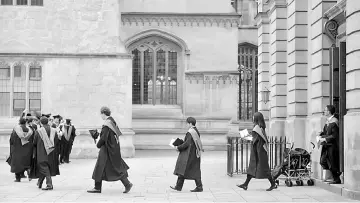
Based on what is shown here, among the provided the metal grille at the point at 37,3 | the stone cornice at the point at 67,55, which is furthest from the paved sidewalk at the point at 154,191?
the metal grille at the point at 37,3

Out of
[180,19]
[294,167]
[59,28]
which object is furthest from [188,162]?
[180,19]

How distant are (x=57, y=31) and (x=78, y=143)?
4314 millimetres

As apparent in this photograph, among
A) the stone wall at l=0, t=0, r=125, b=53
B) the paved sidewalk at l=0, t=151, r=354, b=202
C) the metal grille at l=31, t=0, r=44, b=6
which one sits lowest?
the paved sidewalk at l=0, t=151, r=354, b=202

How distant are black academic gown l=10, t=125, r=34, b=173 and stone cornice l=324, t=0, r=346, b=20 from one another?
7814mm

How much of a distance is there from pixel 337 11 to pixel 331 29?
2.42 feet

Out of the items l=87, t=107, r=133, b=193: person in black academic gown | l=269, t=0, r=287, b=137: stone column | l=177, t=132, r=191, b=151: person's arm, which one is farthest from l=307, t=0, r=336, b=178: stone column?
l=87, t=107, r=133, b=193: person in black academic gown

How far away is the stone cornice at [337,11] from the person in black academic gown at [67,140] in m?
11.6

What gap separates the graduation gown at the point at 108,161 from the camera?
14.3 metres

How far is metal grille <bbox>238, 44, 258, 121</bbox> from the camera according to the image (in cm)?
4459

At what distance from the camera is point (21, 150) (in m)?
17.9

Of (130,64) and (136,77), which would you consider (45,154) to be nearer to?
(130,64)

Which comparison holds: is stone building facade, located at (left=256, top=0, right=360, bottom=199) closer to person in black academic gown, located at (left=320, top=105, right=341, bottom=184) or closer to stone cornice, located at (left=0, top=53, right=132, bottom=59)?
person in black academic gown, located at (left=320, top=105, right=341, bottom=184)

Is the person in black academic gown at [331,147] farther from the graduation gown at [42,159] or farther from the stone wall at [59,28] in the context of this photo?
the stone wall at [59,28]

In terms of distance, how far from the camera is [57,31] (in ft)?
89.1
